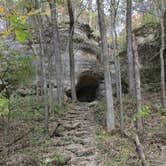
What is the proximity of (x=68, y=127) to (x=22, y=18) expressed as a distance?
886 centimetres

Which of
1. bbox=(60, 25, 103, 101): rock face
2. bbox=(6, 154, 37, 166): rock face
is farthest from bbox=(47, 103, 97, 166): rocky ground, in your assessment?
bbox=(60, 25, 103, 101): rock face

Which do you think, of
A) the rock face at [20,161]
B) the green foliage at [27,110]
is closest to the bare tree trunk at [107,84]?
the rock face at [20,161]

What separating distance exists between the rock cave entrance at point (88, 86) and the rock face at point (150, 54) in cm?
258

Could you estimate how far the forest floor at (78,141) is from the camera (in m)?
6.82

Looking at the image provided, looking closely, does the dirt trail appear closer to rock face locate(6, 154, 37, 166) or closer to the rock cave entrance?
rock face locate(6, 154, 37, 166)

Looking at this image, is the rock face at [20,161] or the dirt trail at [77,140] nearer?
the rock face at [20,161]

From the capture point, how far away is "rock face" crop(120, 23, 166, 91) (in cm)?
1669

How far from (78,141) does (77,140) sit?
9cm

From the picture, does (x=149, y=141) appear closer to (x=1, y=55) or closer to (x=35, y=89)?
(x=1, y=55)

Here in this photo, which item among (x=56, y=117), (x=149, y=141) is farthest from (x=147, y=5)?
(x=149, y=141)

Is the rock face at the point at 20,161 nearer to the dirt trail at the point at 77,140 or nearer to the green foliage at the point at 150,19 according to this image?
the dirt trail at the point at 77,140

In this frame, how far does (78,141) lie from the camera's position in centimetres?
865

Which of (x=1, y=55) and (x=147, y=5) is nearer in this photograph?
(x=1, y=55)

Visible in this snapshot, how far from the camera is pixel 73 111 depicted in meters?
13.7
